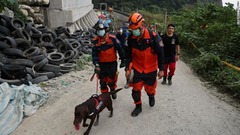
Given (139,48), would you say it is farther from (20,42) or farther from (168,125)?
(20,42)

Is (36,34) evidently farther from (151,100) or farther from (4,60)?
(151,100)

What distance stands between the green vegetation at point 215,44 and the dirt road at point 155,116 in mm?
960

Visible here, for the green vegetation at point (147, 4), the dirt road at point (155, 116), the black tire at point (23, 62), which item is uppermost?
the green vegetation at point (147, 4)

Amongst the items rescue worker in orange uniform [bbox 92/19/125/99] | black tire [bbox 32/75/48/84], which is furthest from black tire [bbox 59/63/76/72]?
rescue worker in orange uniform [bbox 92/19/125/99]

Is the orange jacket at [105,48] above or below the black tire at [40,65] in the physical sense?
above

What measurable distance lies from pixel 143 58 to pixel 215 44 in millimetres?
5887

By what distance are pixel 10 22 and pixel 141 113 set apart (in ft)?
22.2

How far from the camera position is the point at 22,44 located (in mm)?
8570

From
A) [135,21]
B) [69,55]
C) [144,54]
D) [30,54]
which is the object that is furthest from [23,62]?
[135,21]

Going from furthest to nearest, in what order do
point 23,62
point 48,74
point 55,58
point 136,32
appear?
point 55,58 < point 48,74 < point 23,62 < point 136,32

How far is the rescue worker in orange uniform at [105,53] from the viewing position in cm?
484

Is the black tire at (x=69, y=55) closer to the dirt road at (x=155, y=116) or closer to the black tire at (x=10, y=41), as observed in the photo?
the black tire at (x=10, y=41)

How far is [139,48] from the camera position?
14.6 feet

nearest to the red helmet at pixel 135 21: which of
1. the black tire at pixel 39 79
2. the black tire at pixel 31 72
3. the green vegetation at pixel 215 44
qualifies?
the green vegetation at pixel 215 44
